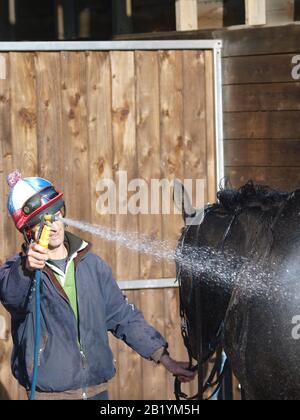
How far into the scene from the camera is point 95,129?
5637 millimetres

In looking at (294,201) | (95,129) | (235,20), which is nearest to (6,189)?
(95,129)

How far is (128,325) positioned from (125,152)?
150cm

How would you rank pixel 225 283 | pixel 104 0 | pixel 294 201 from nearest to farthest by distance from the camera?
pixel 294 201, pixel 225 283, pixel 104 0

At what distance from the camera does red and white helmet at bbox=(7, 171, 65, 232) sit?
4.04 metres

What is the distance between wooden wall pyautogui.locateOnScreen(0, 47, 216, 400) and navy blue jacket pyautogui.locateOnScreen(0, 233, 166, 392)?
1249 millimetres

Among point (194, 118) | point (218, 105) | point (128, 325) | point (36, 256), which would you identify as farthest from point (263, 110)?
point (36, 256)

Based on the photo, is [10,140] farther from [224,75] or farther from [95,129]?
[224,75]

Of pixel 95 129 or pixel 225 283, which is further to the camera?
pixel 95 129

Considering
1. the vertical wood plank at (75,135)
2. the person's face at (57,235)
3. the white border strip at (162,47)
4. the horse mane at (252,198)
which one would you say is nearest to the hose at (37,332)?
the person's face at (57,235)

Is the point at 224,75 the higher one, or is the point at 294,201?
the point at 224,75

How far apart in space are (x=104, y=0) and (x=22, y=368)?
428 cm

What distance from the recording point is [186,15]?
6039mm

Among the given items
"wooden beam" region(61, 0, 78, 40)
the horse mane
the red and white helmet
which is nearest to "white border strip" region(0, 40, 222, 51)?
the red and white helmet

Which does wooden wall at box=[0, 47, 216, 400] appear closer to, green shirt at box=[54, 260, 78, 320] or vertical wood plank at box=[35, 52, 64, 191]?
vertical wood plank at box=[35, 52, 64, 191]
